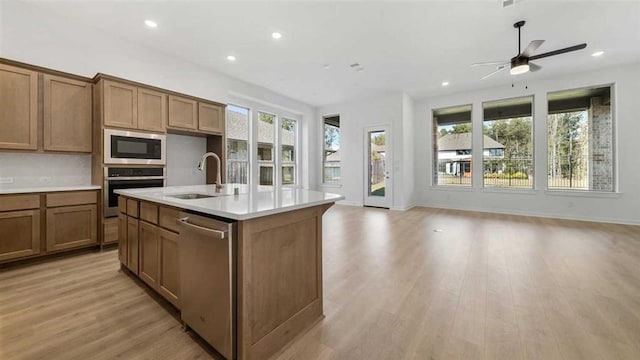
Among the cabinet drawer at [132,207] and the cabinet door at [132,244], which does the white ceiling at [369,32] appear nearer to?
the cabinet drawer at [132,207]

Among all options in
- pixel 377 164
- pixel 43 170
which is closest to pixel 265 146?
pixel 377 164

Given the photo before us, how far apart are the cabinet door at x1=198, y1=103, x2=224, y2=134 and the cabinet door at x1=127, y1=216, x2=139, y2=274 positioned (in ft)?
8.20

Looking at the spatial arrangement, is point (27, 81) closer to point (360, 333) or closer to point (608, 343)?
point (360, 333)

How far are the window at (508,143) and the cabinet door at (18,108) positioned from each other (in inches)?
334

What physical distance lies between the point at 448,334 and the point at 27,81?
508 centimetres

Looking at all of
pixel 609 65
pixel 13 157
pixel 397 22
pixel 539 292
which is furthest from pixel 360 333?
pixel 609 65

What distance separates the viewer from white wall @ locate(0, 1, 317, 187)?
3129mm

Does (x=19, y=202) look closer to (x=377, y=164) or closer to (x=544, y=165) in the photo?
(x=377, y=164)

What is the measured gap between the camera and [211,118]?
470 cm

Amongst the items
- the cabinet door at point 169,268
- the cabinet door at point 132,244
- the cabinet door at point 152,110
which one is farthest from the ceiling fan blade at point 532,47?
the cabinet door at point 152,110

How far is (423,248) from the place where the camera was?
3525mm

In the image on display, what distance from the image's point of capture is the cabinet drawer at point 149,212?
80.1 inches

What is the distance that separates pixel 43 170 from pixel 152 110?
155 cm

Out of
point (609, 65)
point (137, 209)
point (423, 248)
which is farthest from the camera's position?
point (609, 65)
